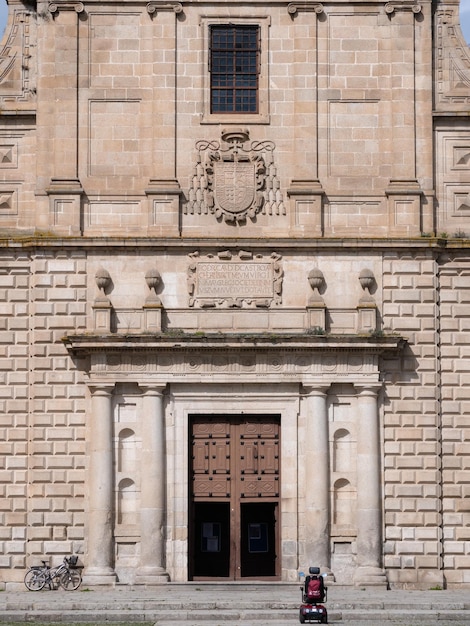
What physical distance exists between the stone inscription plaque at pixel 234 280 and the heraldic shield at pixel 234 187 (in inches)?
52.9

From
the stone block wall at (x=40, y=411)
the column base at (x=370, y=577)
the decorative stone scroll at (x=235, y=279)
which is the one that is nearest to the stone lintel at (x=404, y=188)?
the decorative stone scroll at (x=235, y=279)

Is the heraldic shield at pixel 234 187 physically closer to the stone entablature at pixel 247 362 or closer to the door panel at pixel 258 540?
the stone entablature at pixel 247 362

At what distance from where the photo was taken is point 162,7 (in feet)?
131

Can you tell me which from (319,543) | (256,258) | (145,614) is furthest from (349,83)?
(145,614)

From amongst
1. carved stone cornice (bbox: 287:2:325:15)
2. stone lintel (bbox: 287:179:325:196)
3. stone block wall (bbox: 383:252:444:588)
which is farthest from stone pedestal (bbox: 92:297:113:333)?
carved stone cornice (bbox: 287:2:325:15)

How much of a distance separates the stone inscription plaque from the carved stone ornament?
1.20 m

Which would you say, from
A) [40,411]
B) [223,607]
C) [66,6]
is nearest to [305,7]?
[66,6]

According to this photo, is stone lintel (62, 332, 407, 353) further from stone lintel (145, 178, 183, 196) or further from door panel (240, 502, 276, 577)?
door panel (240, 502, 276, 577)

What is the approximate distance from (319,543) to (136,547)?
167 inches

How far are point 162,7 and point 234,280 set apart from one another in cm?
680

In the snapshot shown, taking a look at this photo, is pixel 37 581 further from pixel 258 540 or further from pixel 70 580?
pixel 258 540

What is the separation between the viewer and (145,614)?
3406 cm

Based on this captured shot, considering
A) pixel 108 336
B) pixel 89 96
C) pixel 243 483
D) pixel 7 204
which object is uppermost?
pixel 89 96

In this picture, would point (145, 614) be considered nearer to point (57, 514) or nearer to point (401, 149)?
point (57, 514)
